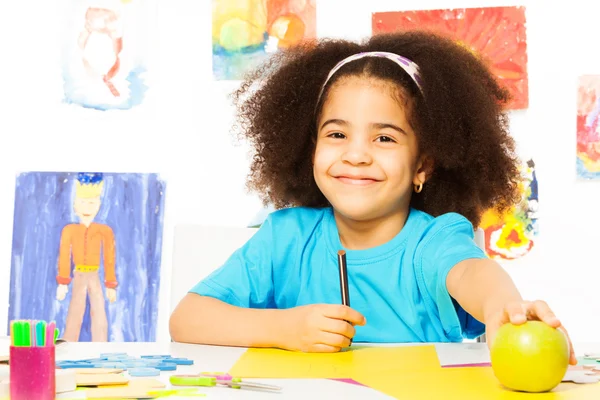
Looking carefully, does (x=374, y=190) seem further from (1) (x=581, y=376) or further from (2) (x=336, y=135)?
(1) (x=581, y=376)

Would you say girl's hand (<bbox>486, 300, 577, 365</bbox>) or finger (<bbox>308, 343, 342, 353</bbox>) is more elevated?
girl's hand (<bbox>486, 300, 577, 365</bbox>)

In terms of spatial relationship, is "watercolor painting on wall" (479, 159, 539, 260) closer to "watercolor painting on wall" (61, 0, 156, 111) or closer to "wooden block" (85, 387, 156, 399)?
"watercolor painting on wall" (61, 0, 156, 111)

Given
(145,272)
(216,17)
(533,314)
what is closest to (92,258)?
(145,272)

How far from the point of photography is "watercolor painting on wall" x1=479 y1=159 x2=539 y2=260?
212 centimetres

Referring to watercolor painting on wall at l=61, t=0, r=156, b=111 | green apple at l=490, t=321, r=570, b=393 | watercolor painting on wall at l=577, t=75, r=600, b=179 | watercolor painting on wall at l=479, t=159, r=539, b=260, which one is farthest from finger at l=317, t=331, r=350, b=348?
watercolor painting on wall at l=61, t=0, r=156, b=111

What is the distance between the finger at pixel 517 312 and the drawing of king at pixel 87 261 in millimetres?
1733

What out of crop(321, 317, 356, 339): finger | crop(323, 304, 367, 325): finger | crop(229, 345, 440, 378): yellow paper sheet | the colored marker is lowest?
crop(229, 345, 440, 378): yellow paper sheet

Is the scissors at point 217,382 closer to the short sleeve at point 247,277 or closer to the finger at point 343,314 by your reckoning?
the finger at point 343,314

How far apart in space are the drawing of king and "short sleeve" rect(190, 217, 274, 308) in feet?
3.73

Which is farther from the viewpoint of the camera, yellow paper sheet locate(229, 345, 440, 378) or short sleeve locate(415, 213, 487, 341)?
short sleeve locate(415, 213, 487, 341)

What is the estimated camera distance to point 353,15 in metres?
2.21

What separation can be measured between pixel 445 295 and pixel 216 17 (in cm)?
141

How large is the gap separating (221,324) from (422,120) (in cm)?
45

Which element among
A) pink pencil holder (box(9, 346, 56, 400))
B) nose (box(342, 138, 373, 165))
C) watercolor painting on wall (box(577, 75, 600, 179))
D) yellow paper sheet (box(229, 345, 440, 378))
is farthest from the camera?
watercolor painting on wall (box(577, 75, 600, 179))
